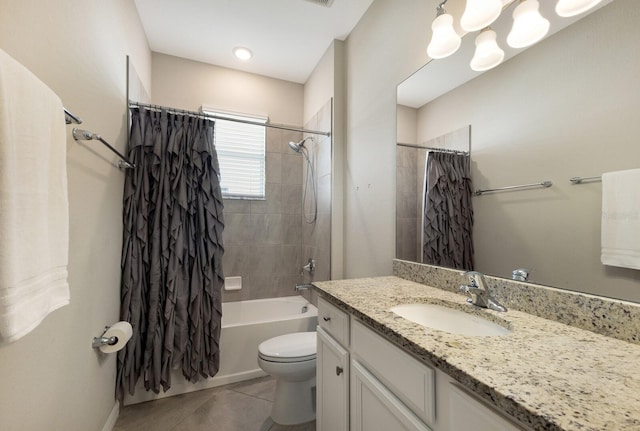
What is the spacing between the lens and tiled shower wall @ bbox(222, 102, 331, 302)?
2725 millimetres

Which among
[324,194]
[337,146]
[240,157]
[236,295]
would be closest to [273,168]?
[240,157]

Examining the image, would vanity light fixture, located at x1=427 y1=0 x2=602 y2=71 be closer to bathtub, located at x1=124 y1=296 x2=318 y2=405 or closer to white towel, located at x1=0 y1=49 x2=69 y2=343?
white towel, located at x1=0 y1=49 x2=69 y2=343

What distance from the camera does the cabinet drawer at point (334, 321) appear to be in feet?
3.56

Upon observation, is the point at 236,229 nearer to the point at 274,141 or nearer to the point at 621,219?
the point at 274,141

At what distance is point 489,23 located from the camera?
1.06 metres

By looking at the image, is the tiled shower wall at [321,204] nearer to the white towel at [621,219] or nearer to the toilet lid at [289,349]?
the toilet lid at [289,349]

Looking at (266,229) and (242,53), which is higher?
(242,53)

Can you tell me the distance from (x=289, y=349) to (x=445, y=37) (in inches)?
74.8

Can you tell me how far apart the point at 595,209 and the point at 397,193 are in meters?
0.92

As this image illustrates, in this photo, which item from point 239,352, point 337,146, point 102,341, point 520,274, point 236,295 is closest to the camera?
point 520,274

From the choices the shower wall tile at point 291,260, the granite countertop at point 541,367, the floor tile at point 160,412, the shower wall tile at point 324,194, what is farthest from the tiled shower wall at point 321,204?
the granite countertop at point 541,367

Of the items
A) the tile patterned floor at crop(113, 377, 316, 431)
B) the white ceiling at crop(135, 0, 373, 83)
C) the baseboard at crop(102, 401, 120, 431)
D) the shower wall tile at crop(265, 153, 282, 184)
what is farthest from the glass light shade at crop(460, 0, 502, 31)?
the baseboard at crop(102, 401, 120, 431)

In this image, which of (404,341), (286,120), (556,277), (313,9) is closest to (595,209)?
(556,277)

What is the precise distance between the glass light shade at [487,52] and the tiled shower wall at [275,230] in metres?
1.53
